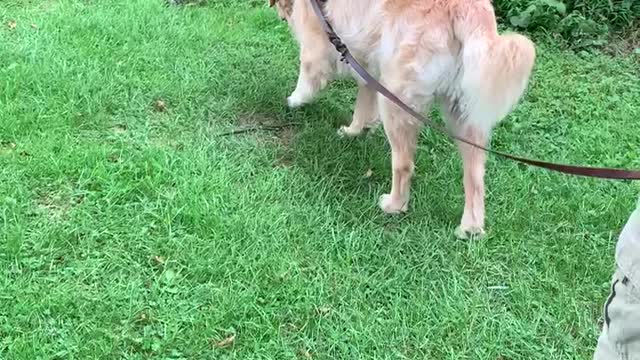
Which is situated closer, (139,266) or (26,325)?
(26,325)

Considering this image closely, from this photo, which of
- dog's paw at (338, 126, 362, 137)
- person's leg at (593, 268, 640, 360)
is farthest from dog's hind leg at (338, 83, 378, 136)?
person's leg at (593, 268, 640, 360)

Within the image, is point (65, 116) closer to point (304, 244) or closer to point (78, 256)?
Answer: point (78, 256)

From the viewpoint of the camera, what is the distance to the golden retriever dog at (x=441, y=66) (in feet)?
10.6

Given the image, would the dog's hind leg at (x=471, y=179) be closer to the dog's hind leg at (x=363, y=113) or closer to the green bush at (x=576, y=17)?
the dog's hind leg at (x=363, y=113)

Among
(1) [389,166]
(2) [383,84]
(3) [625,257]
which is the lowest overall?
(1) [389,166]

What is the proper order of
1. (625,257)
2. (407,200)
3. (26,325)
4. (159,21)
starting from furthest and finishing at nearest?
(159,21) < (407,200) < (26,325) < (625,257)

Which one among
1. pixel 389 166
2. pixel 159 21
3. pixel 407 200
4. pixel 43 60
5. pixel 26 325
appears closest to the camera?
pixel 26 325

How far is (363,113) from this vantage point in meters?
4.31

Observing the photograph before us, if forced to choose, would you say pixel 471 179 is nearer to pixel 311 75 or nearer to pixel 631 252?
pixel 311 75

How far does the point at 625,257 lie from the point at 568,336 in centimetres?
171

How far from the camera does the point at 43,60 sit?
4707 millimetres

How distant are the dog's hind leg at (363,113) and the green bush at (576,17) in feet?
6.73

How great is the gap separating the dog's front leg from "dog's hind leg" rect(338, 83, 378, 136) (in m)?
0.22

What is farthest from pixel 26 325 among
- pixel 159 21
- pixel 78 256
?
pixel 159 21
